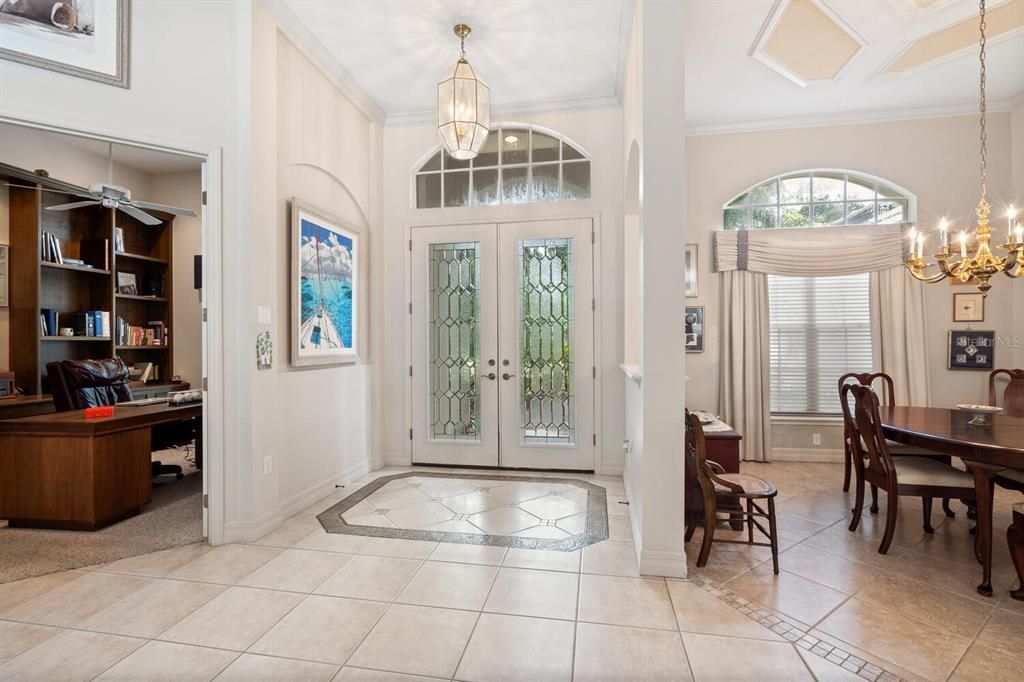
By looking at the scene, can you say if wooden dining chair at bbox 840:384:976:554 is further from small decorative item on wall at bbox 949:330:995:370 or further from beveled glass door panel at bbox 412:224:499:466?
beveled glass door panel at bbox 412:224:499:466

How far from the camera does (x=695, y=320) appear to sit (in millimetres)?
5125

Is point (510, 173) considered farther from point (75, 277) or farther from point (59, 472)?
point (75, 277)

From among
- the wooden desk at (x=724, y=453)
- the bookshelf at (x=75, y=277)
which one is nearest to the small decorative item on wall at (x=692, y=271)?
the wooden desk at (x=724, y=453)

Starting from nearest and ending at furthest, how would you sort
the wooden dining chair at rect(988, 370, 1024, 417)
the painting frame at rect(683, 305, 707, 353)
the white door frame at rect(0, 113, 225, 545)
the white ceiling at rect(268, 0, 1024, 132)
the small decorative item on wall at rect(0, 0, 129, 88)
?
1. the small decorative item on wall at rect(0, 0, 129, 88)
2. the white door frame at rect(0, 113, 225, 545)
3. the white ceiling at rect(268, 0, 1024, 132)
4. the wooden dining chair at rect(988, 370, 1024, 417)
5. the painting frame at rect(683, 305, 707, 353)

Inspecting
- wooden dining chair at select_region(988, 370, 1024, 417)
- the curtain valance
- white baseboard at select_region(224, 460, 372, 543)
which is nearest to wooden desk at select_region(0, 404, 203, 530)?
white baseboard at select_region(224, 460, 372, 543)

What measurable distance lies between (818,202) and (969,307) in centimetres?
170

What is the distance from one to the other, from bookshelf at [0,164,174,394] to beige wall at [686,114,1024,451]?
6078 millimetres

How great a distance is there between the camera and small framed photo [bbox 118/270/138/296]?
5565 millimetres

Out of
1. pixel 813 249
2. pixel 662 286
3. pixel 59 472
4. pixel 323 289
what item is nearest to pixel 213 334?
pixel 323 289

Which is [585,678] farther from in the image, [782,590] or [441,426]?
[441,426]

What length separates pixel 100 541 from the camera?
10.0ft

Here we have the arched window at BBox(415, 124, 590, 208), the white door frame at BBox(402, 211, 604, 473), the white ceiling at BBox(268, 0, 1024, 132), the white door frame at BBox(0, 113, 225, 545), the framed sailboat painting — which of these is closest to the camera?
the white door frame at BBox(0, 113, 225, 545)

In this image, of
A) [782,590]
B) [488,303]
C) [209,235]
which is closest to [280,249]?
[209,235]

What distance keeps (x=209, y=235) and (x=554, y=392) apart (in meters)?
2.99
